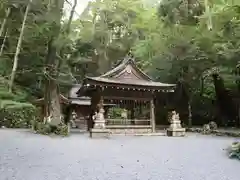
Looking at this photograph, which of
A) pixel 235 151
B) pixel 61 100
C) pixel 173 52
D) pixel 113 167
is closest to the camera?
pixel 113 167

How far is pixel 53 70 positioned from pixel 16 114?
4.68 m

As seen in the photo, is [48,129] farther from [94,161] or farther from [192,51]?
[192,51]

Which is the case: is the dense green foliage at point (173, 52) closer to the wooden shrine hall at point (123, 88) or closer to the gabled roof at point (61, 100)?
the gabled roof at point (61, 100)

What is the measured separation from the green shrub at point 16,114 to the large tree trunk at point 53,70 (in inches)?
134

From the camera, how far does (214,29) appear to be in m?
18.1

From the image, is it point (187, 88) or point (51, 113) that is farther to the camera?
point (187, 88)

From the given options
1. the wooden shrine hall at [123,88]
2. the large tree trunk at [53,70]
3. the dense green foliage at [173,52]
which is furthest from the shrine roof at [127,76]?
the large tree trunk at [53,70]

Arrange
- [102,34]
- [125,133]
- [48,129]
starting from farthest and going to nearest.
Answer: [102,34] < [125,133] < [48,129]

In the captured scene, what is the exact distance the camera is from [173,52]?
1978 cm

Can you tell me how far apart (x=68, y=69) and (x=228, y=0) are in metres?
12.2

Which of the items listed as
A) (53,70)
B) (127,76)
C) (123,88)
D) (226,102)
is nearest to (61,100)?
(53,70)

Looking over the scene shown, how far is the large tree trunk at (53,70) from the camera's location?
14923 millimetres

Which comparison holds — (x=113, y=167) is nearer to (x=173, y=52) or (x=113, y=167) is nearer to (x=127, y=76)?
(x=127, y=76)

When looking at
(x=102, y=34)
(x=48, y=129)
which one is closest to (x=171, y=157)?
(x=48, y=129)
